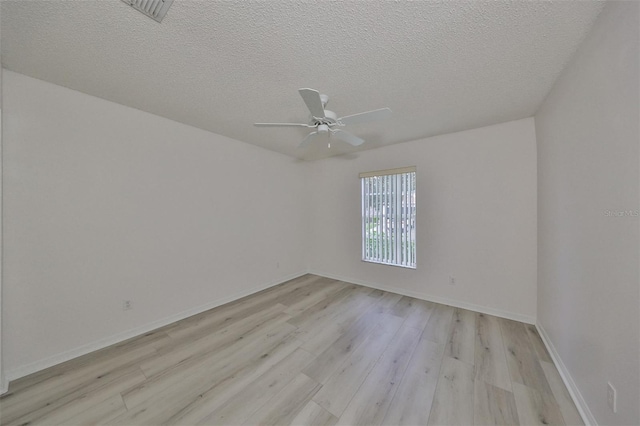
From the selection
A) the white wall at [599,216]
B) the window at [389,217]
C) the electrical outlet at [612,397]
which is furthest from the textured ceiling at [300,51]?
the electrical outlet at [612,397]

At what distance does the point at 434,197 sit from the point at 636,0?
7.83 ft

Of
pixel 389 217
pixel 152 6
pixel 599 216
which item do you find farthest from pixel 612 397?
pixel 152 6

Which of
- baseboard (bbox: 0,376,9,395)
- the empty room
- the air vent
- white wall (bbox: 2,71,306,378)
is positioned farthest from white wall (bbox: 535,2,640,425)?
baseboard (bbox: 0,376,9,395)

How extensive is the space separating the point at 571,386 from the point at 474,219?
1830mm

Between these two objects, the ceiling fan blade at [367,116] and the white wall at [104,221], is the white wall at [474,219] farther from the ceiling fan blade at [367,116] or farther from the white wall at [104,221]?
the white wall at [104,221]

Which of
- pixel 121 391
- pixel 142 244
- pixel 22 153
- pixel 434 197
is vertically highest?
pixel 22 153

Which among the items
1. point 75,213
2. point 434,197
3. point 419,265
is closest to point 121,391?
point 75,213

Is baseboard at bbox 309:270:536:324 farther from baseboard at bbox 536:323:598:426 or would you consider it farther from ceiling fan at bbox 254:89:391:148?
ceiling fan at bbox 254:89:391:148

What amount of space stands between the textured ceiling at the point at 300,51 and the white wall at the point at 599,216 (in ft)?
0.93

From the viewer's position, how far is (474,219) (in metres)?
2.92

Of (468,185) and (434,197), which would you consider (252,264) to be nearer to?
(434,197)

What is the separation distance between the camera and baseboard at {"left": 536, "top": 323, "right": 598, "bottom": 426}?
134cm

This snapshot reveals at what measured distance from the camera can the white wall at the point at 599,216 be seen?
3.39 ft

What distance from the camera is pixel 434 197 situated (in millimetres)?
3223
